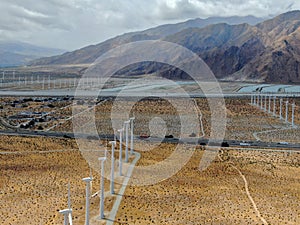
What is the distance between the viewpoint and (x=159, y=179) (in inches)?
1246

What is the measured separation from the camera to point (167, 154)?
40656 millimetres

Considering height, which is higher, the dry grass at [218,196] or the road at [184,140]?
the road at [184,140]

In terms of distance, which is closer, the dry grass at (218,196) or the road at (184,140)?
the dry grass at (218,196)

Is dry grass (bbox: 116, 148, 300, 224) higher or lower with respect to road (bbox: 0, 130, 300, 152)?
lower

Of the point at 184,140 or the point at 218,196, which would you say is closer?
the point at 218,196

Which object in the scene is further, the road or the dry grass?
the road

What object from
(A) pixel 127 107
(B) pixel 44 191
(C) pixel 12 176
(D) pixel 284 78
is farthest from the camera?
(D) pixel 284 78

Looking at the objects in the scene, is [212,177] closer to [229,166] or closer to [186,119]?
[229,166]

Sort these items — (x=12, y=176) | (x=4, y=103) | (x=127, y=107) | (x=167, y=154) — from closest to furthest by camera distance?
(x=12, y=176) → (x=167, y=154) → (x=127, y=107) → (x=4, y=103)

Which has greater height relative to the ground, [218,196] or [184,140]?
[184,140]

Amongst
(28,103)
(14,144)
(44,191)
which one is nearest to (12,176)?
(44,191)

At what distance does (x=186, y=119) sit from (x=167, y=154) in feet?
88.3

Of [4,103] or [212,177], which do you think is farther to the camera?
[4,103]

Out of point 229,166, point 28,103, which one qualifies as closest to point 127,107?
point 28,103
